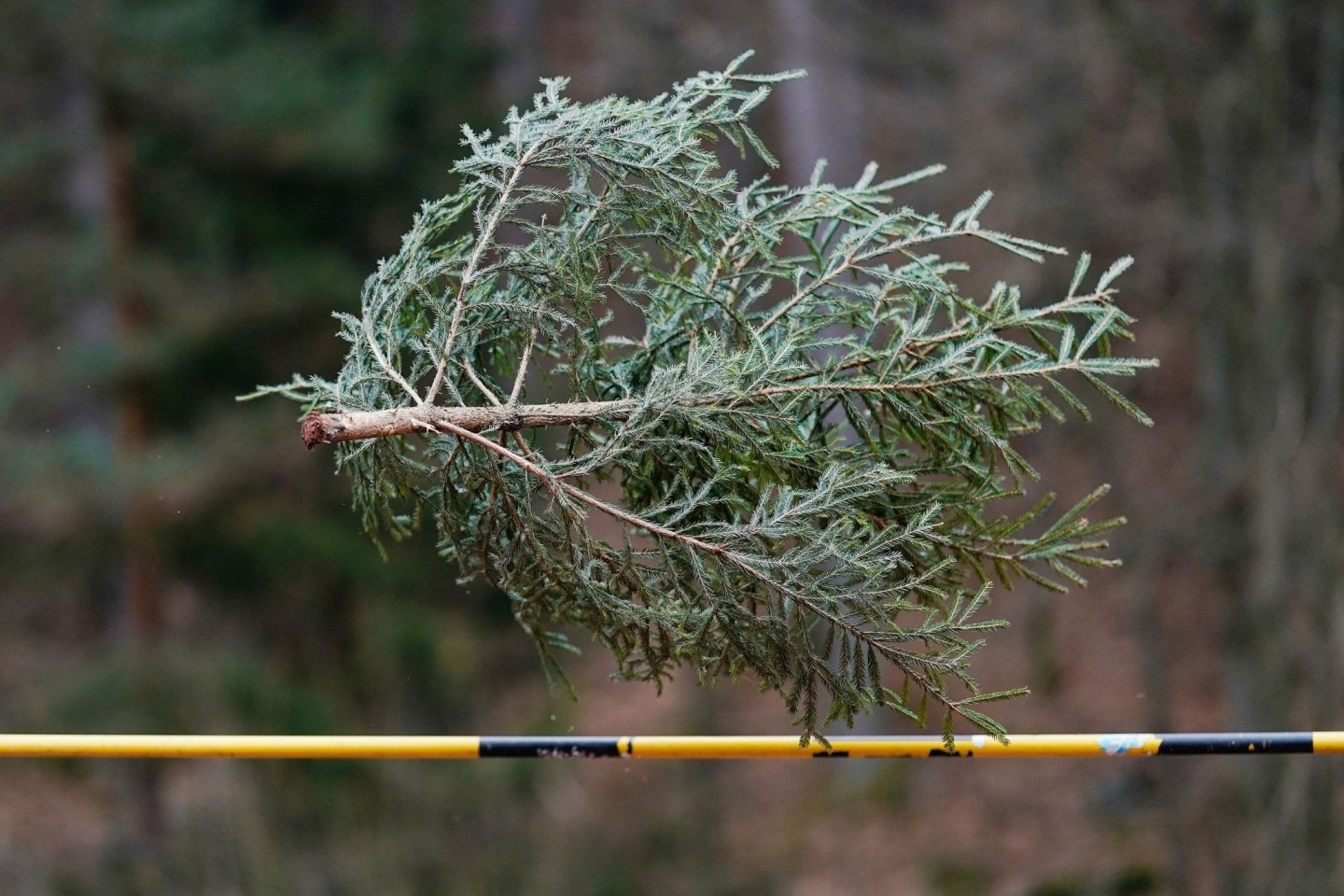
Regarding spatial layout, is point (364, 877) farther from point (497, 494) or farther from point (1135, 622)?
point (497, 494)

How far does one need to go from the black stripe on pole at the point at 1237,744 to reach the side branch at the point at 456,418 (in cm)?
155

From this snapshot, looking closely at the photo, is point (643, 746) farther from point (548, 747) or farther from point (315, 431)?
point (315, 431)

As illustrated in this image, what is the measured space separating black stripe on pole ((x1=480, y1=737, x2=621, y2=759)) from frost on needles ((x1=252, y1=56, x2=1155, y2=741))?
0.22 metres

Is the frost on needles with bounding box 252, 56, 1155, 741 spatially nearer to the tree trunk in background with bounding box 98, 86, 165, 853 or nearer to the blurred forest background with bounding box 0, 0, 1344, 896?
the blurred forest background with bounding box 0, 0, 1344, 896

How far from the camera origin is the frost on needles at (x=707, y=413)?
118 inches

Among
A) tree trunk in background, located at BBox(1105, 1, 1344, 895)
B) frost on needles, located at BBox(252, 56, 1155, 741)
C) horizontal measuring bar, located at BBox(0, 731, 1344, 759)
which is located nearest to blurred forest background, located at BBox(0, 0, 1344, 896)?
tree trunk in background, located at BBox(1105, 1, 1344, 895)

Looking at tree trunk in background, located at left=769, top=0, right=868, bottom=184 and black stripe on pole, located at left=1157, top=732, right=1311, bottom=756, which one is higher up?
tree trunk in background, located at left=769, top=0, right=868, bottom=184

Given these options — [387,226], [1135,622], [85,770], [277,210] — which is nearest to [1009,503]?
[1135,622]

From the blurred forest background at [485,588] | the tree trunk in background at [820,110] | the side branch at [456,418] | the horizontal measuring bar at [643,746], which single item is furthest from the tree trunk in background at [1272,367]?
Answer: the side branch at [456,418]

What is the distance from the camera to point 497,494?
10.3 ft

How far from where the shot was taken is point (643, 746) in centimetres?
323

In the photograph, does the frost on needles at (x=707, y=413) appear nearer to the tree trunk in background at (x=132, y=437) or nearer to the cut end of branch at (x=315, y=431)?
the cut end of branch at (x=315, y=431)

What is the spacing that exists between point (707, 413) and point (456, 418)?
0.60m

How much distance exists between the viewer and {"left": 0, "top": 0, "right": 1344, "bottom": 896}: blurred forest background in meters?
8.13
